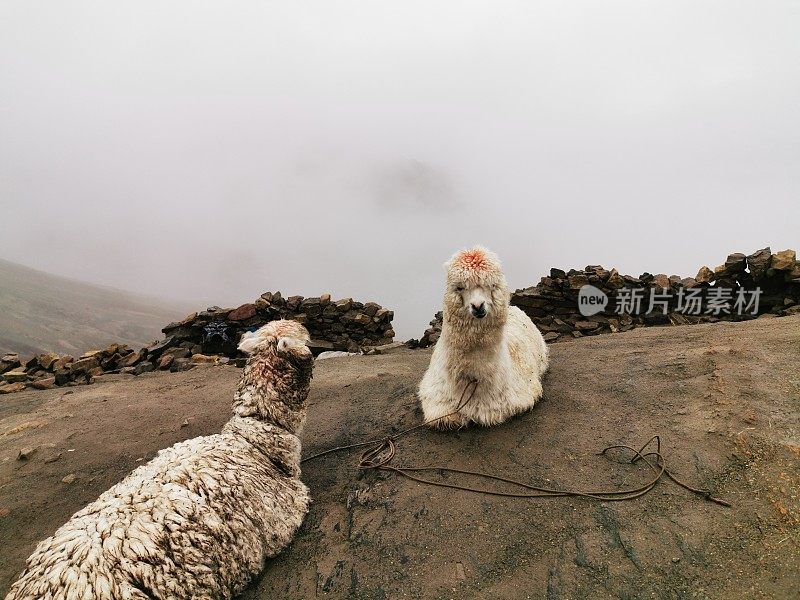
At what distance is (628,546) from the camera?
2.71 m

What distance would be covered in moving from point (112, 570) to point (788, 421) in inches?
205

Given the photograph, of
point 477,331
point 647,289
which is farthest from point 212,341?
point 647,289

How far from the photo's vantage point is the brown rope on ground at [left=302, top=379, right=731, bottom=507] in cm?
319

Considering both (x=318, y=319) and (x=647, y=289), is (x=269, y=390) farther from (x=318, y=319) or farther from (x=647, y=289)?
(x=647, y=289)

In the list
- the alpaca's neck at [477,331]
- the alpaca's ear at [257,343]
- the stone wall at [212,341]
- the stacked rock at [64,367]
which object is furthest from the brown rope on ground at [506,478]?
the stacked rock at [64,367]

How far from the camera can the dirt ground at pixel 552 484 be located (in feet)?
8.49

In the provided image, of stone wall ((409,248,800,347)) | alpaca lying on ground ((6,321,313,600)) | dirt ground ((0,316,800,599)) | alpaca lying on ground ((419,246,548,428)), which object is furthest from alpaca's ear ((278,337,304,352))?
stone wall ((409,248,800,347))

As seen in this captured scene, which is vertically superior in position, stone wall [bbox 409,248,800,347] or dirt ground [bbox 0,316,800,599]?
stone wall [bbox 409,248,800,347]

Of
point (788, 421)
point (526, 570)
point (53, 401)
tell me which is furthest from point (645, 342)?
point (53, 401)

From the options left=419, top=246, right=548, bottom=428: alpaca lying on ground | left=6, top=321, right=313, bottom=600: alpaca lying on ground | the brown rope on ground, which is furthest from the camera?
left=419, top=246, right=548, bottom=428: alpaca lying on ground

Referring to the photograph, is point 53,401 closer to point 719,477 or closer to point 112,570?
point 112,570

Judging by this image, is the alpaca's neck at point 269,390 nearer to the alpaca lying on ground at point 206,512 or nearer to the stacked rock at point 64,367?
the alpaca lying on ground at point 206,512

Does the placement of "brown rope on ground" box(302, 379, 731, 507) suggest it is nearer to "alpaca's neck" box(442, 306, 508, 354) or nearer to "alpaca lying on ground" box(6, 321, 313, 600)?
"alpaca's neck" box(442, 306, 508, 354)

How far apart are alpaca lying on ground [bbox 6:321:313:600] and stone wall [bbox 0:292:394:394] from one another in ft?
21.6
